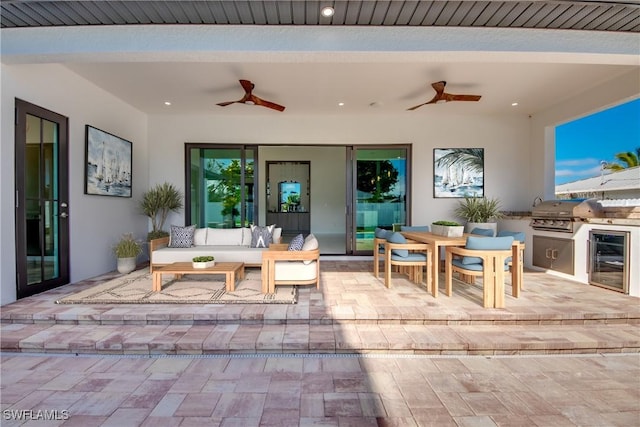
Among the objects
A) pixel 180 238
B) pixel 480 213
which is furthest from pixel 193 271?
pixel 480 213

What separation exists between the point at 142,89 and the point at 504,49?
16.7 feet

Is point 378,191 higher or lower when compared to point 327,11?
lower

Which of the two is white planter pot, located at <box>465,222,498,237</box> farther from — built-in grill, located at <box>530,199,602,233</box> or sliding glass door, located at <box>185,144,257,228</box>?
sliding glass door, located at <box>185,144,257,228</box>

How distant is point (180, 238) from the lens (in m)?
5.21

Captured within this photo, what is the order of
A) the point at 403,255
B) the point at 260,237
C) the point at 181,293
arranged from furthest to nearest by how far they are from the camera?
the point at 260,237, the point at 403,255, the point at 181,293

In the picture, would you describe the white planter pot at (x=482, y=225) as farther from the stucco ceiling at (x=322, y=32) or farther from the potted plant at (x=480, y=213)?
the stucco ceiling at (x=322, y=32)

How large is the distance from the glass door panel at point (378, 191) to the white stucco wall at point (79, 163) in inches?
175

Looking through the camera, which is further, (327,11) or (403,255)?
(403,255)

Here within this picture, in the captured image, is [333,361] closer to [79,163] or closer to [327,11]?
[327,11]

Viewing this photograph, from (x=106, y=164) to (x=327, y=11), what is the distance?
4.42 metres

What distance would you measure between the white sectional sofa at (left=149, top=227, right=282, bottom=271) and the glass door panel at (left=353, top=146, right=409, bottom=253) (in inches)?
82.5

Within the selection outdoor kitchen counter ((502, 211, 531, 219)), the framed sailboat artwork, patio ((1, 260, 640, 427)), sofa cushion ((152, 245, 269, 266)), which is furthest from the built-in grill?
the framed sailboat artwork

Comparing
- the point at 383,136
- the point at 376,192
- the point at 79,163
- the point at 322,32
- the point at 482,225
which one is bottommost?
the point at 482,225

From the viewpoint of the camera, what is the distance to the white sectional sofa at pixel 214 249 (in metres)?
4.77
